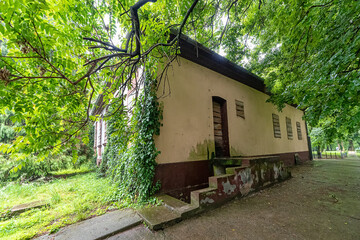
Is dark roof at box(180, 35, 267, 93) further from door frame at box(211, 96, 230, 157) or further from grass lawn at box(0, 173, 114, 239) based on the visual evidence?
grass lawn at box(0, 173, 114, 239)

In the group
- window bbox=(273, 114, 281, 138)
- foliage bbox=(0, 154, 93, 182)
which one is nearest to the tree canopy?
window bbox=(273, 114, 281, 138)

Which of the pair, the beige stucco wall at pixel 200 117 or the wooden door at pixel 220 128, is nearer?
the beige stucco wall at pixel 200 117

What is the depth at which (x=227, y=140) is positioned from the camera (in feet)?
17.5

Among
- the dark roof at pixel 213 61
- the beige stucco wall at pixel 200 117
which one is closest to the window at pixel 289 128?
the beige stucco wall at pixel 200 117

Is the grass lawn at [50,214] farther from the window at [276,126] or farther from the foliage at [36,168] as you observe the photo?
the window at [276,126]

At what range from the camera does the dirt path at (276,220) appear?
210 centimetres

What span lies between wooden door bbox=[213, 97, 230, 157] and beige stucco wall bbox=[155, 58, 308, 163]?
0.21m

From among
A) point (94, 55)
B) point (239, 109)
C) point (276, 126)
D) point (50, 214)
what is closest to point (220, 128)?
point (239, 109)

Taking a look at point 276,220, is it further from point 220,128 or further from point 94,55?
point 94,55

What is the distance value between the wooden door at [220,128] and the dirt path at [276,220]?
1783 mm

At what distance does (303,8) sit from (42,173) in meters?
11.4

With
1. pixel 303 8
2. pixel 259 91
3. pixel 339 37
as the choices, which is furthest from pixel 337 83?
pixel 259 91

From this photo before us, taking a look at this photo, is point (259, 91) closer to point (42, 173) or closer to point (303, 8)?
point (303, 8)

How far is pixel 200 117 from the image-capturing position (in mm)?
4676
